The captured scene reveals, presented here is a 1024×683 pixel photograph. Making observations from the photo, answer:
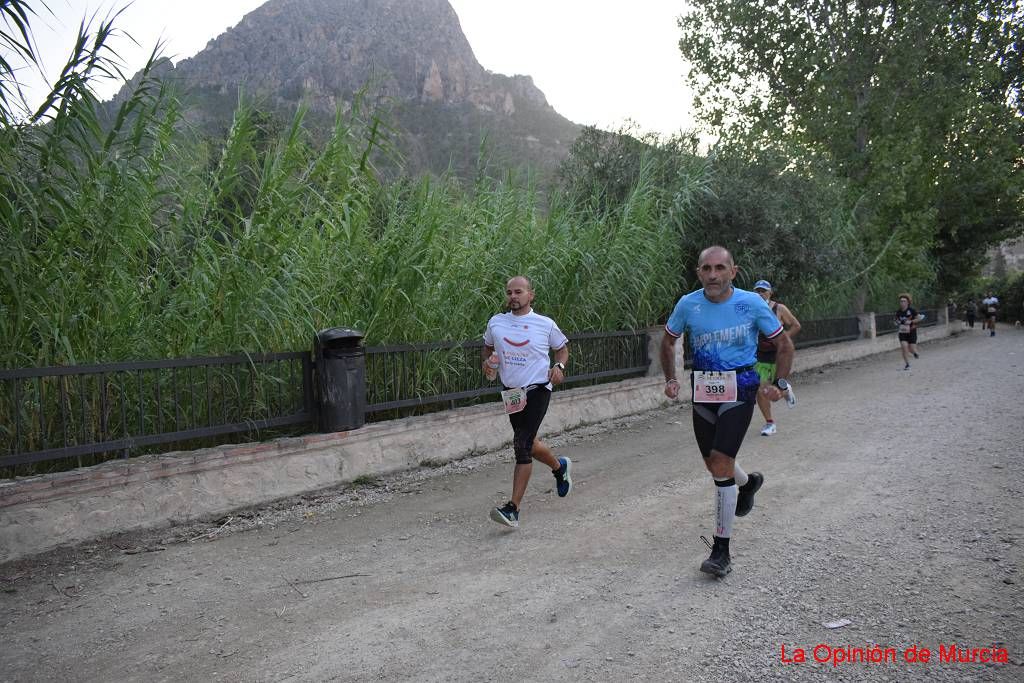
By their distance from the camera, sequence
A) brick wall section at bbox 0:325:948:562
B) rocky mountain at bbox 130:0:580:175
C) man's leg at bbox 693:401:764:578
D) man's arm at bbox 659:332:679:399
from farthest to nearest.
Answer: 1. rocky mountain at bbox 130:0:580:175
2. man's arm at bbox 659:332:679:399
3. brick wall section at bbox 0:325:948:562
4. man's leg at bbox 693:401:764:578

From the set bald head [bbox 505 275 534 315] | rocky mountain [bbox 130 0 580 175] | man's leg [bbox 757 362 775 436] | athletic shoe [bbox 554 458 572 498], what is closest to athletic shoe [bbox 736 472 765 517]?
athletic shoe [bbox 554 458 572 498]

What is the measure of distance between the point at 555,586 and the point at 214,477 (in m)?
2.96

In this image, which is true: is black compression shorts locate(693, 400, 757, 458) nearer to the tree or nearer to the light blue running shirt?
the light blue running shirt

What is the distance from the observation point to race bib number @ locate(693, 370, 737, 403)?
4.36m

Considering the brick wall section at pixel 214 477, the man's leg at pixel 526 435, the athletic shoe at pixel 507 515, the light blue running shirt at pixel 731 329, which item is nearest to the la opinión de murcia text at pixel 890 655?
the light blue running shirt at pixel 731 329

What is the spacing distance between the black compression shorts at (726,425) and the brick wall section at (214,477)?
11.4 ft

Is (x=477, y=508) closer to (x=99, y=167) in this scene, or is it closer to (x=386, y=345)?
(x=386, y=345)

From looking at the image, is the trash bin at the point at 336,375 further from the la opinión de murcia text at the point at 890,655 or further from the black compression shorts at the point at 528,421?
the la opinión de murcia text at the point at 890,655

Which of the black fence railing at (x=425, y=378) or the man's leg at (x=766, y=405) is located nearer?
the black fence railing at (x=425, y=378)

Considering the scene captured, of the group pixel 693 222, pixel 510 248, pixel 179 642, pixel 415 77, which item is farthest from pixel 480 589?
pixel 415 77

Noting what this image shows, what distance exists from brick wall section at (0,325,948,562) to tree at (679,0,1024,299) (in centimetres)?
1734

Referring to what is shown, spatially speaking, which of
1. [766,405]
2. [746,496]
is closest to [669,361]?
[746,496]

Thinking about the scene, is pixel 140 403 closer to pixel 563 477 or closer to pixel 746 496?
pixel 563 477

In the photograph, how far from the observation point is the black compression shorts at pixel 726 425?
435 centimetres
